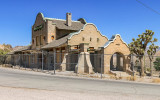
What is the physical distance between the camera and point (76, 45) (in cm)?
2958

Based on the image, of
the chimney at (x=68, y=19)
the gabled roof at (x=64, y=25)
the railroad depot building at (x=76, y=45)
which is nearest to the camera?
the railroad depot building at (x=76, y=45)

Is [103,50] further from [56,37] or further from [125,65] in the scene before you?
[56,37]

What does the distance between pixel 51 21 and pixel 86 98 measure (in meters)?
28.3

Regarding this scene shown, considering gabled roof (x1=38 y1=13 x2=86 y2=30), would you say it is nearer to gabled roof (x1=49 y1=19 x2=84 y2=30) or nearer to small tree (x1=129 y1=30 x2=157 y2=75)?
gabled roof (x1=49 y1=19 x2=84 y2=30)

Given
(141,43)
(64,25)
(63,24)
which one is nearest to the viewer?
(141,43)

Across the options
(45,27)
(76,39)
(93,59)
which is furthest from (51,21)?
(93,59)

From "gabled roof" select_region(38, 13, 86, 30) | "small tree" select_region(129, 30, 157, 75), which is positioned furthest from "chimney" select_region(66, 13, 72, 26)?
"small tree" select_region(129, 30, 157, 75)

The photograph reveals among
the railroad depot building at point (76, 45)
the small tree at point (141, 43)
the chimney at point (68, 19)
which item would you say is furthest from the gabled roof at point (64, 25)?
the small tree at point (141, 43)

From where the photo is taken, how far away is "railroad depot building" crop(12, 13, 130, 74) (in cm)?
2669

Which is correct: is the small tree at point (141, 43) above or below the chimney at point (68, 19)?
below

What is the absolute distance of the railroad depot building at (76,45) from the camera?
26.7m

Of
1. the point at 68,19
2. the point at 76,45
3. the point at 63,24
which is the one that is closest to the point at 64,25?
the point at 63,24

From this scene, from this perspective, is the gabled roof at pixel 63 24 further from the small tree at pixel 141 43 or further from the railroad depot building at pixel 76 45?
the small tree at pixel 141 43

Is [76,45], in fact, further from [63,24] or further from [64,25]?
[63,24]
